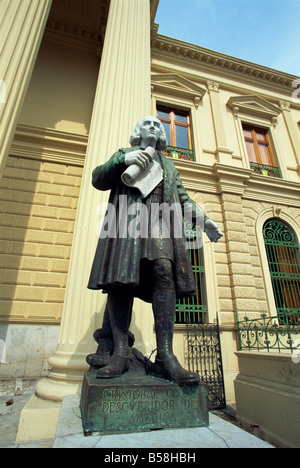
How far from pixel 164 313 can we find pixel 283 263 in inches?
311

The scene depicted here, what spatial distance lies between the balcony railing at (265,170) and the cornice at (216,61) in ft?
14.8

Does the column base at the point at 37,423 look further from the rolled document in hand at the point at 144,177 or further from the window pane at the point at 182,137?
the window pane at the point at 182,137

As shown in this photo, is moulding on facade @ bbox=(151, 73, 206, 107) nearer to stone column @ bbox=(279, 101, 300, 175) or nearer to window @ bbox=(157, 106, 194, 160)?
window @ bbox=(157, 106, 194, 160)

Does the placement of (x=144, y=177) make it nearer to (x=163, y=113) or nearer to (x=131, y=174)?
(x=131, y=174)

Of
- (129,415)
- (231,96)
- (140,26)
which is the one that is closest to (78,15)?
(140,26)

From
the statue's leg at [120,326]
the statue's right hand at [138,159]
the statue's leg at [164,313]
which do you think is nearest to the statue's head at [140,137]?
the statue's right hand at [138,159]

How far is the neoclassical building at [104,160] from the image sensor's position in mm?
3588

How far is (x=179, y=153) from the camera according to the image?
8906 mm

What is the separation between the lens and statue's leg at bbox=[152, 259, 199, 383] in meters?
1.47

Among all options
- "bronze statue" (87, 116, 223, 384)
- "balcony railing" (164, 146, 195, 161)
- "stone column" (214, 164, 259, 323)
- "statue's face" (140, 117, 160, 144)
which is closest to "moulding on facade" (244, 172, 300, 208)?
"stone column" (214, 164, 259, 323)

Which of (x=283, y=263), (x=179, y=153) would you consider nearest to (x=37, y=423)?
(x=283, y=263)

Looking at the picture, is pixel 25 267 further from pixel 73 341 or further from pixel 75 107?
pixel 75 107
